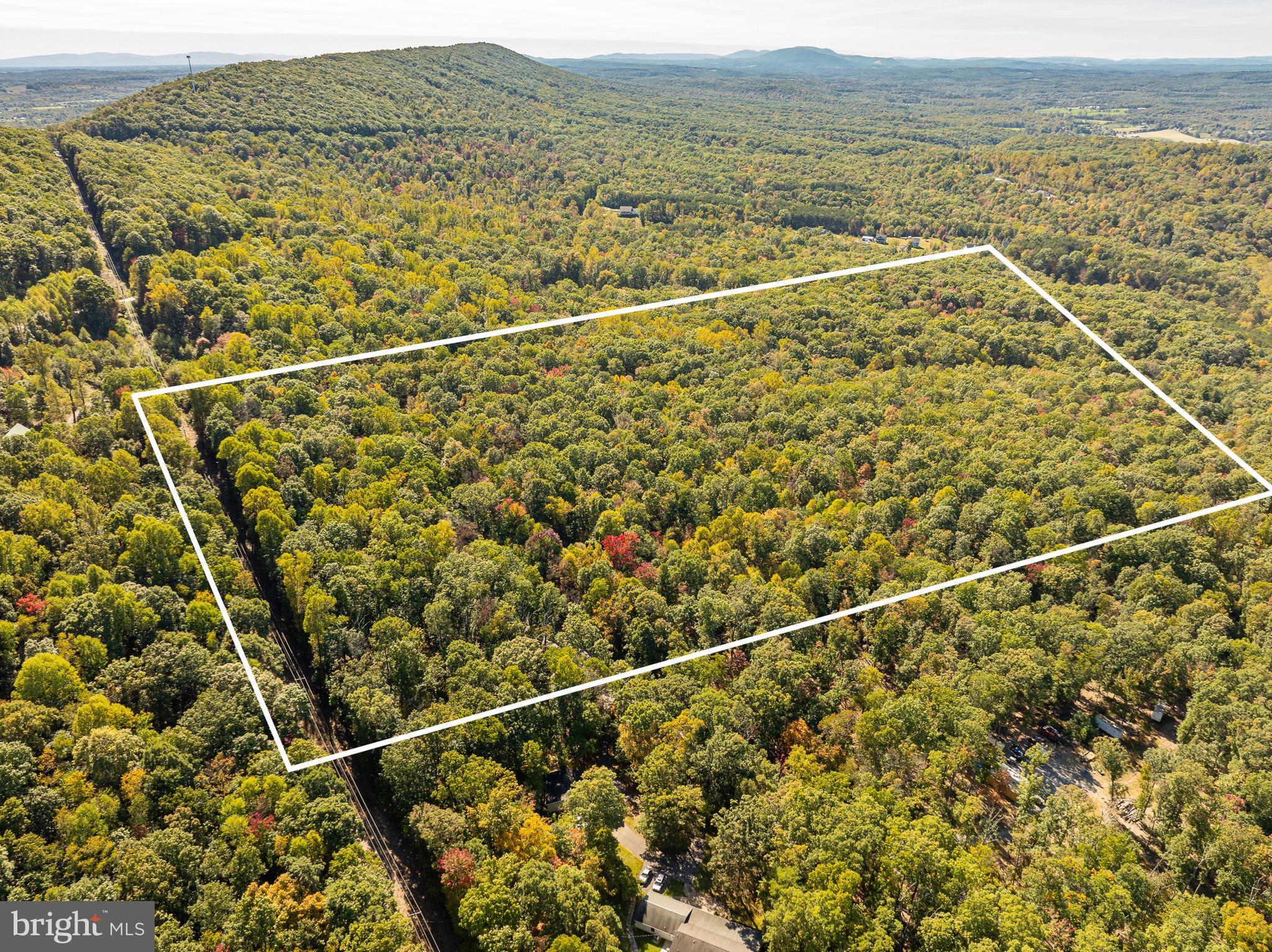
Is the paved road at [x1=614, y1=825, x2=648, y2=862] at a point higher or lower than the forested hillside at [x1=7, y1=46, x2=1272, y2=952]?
lower

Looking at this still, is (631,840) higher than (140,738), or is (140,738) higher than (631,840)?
(140,738)

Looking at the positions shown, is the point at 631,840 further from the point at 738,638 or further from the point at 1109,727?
the point at 1109,727

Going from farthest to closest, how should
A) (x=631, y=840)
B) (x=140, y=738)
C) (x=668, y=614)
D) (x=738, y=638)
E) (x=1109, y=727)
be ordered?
(x=1109, y=727), (x=668, y=614), (x=738, y=638), (x=631, y=840), (x=140, y=738)

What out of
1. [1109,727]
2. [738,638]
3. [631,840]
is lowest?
[631,840]

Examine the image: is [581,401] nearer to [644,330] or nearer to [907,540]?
[644,330]

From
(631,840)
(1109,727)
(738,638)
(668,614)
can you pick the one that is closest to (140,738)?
(631,840)

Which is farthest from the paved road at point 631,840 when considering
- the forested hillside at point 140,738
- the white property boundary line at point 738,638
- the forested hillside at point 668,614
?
the forested hillside at point 140,738

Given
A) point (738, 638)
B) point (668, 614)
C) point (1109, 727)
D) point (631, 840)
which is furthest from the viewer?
point (1109, 727)

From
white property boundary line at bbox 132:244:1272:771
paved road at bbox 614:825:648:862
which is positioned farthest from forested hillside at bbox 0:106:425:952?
paved road at bbox 614:825:648:862

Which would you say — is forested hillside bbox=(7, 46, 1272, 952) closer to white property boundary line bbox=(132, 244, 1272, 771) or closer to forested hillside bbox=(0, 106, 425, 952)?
forested hillside bbox=(0, 106, 425, 952)

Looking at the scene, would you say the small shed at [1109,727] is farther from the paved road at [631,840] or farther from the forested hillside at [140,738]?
the forested hillside at [140,738]
